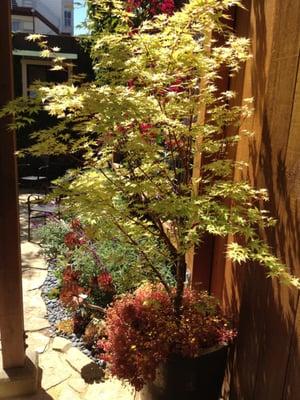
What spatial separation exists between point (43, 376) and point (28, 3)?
24750mm

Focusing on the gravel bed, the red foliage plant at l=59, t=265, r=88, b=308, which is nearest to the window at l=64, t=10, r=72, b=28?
the gravel bed

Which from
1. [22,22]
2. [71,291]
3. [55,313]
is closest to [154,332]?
[71,291]

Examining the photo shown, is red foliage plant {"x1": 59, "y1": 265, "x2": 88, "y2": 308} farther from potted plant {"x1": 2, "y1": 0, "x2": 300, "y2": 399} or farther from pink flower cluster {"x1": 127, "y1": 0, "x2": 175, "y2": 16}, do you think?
pink flower cluster {"x1": 127, "y1": 0, "x2": 175, "y2": 16}

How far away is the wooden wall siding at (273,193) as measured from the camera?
5.96ft

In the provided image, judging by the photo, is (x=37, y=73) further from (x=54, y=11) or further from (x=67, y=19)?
(x=67, y=19)

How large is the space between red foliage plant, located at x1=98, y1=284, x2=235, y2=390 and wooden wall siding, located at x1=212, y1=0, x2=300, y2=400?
0.18 meters

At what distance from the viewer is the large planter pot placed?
2.21 meters

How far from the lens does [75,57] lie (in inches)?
387

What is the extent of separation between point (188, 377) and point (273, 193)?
1.12m

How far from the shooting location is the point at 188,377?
88.0 inches

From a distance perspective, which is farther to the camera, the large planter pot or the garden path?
the garden path

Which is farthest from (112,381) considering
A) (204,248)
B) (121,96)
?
(121,96)

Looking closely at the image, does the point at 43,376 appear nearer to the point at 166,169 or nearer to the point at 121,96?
the point at 166,169

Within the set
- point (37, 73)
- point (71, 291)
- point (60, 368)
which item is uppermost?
point (37, 73)
